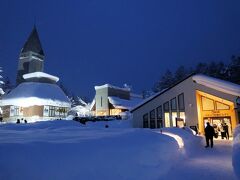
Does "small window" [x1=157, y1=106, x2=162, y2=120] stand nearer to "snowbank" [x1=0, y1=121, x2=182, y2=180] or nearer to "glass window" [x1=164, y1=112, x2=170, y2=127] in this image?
"glass window" [x1=164, y1=112, x2=170, y2=127]

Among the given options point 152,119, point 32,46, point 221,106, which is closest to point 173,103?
point 152,119

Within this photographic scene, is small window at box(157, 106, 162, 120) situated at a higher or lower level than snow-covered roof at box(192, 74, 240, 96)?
lower

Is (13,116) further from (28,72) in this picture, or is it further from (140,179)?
(140,179)

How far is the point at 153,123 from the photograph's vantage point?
24.3 metres

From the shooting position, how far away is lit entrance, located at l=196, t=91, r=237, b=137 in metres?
21.4

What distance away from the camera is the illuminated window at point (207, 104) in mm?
22375

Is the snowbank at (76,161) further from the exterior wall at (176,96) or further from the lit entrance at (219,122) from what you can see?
the lit entrance at (219,122)

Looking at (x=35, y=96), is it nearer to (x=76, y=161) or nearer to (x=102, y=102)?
(x=102, y=102)

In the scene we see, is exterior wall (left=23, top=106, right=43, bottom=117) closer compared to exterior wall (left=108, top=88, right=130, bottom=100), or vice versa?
exterior wall (left=23, top=106, right=43, bottom=117)

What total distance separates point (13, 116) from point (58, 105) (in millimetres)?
7567

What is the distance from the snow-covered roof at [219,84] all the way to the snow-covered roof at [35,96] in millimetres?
23991

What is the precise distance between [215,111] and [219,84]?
373cm

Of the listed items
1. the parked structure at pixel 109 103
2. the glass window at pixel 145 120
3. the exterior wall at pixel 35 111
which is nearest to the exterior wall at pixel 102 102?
the parked structure at pixel 109 103

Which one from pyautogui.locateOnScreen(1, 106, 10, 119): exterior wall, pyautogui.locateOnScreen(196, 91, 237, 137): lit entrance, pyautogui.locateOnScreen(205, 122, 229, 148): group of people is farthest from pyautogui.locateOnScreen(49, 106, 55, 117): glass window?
pyautogui.locateOnScreen(205, 122, 229, 148): group of people
